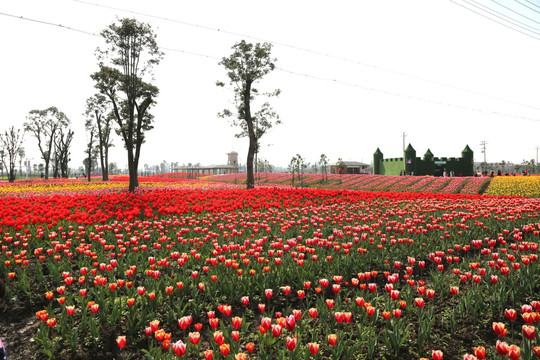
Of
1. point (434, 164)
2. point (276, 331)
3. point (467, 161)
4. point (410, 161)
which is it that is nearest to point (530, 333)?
point (276, 331)

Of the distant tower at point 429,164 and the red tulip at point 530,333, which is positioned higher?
the distant tower at point 429,164

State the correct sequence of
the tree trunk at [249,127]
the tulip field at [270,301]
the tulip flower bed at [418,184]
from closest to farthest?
1. the tulip field at [270,301]
2. the tree trunk at [249,127]
3. the tulip flower bed at [418,184]

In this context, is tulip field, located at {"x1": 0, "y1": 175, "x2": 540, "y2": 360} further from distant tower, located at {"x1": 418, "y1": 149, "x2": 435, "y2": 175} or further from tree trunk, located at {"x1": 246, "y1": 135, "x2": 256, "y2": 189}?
distant tower, located at {"x1": 418, "y1": 149, "x2": 435, "y2": 175}

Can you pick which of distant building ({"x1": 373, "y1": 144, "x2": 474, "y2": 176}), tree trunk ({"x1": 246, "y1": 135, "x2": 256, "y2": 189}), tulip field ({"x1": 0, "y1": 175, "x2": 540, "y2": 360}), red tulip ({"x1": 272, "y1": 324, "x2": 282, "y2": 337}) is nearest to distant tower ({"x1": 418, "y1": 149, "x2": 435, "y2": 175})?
distant building ({"x1": 373, "y1": 144, "x2": 474, "y2": 176})

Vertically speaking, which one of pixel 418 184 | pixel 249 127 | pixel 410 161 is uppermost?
pixel 249 127

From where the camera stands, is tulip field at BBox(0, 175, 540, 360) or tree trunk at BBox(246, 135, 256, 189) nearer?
tulip field at BBox(0, 175, 540, 360)

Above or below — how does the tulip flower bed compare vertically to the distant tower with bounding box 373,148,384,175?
below

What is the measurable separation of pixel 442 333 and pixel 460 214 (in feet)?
22.2

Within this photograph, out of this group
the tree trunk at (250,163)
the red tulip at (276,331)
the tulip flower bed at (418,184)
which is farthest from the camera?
the tulip flower bed at (418,184)

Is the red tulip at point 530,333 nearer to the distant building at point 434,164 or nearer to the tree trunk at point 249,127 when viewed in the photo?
the tree trunk at point 249,127

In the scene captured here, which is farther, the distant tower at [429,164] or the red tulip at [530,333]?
the distant tower at [429,164]

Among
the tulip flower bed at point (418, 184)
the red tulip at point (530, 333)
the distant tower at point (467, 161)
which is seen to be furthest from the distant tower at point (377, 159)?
the red tulip at point (530, 333)

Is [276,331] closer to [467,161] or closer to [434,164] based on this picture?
[434,164]

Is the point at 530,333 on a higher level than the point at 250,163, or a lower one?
lower
